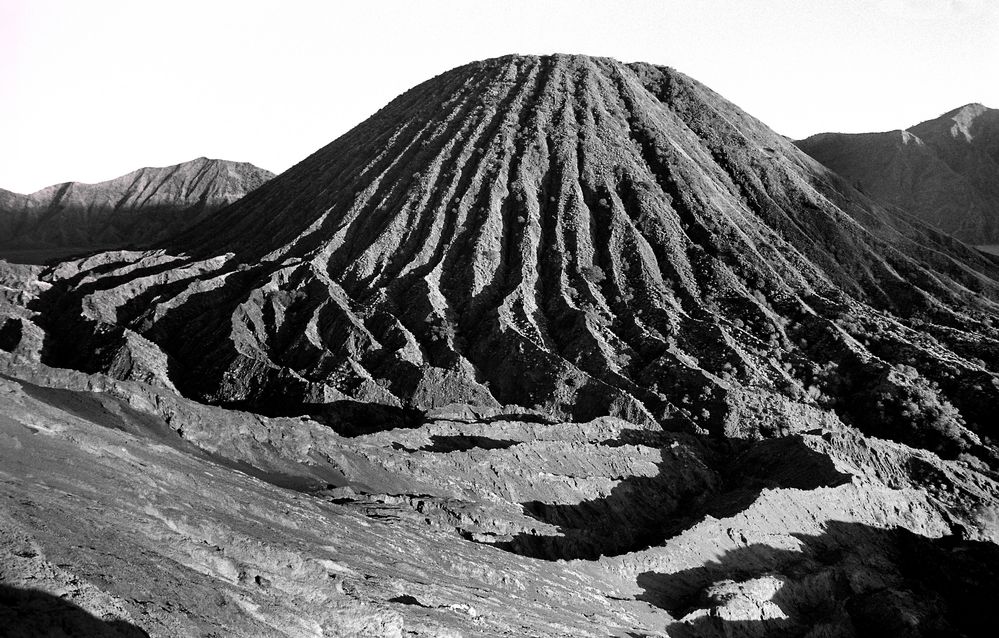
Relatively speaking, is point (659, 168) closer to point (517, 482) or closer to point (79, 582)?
point (517, 482)

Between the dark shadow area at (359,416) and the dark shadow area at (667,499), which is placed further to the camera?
the dark shadow area at (359,416)

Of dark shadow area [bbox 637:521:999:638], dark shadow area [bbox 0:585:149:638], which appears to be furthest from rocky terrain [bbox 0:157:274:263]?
dark shadow area [bbox 0:585:149:638]

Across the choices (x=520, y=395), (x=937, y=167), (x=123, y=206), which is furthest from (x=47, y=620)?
(x=123, y=206)

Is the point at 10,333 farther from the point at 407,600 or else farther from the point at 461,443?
the point at 407,600

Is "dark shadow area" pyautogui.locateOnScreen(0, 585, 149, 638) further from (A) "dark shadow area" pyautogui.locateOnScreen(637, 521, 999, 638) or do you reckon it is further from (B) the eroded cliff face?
(A) "dark shadow area" pyautogui.locateOnScreen(637, 521, 999, 638)

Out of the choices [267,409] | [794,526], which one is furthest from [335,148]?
[794,526]

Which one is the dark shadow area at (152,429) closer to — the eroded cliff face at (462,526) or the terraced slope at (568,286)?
the eroded cliff face at (462,526)

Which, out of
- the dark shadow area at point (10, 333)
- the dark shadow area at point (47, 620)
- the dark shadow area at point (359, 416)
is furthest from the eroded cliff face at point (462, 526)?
the dark shadow area at point (10, 333)
